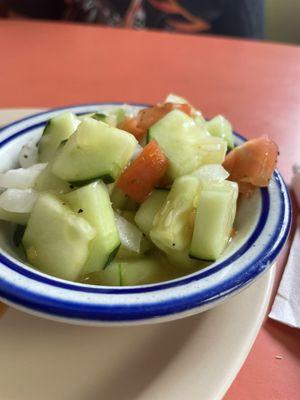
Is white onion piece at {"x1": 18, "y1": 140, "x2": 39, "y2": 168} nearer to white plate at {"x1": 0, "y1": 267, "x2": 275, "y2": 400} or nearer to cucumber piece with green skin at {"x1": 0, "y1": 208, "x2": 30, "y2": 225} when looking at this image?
cucumber piece with green skin at {"x1": 0, "y1": 208, "x2": 30, "y2": 225}

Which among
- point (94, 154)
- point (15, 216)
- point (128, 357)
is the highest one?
point (94, 154)

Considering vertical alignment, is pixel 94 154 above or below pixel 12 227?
above

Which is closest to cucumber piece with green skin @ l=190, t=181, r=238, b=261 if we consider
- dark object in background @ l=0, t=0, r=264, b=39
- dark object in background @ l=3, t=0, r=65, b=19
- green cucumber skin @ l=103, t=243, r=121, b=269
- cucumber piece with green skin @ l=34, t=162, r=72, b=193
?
green cucumber skin @ l=103, t=243, r=121, b=269

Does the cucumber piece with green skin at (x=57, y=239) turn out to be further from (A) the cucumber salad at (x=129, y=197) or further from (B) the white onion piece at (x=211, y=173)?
(B) the white onion piece at (x=211, y=173)

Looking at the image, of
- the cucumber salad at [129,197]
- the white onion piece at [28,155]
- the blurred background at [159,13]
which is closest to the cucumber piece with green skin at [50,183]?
the cucumber salad at [129,197]

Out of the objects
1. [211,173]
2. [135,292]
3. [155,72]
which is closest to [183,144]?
[211,173]

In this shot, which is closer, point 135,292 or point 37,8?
point 135,292

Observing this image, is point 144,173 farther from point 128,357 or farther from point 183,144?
point 128,357
